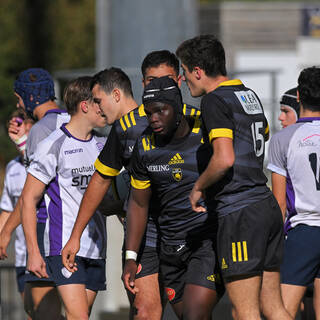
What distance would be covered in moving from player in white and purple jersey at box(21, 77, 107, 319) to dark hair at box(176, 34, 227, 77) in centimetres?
122

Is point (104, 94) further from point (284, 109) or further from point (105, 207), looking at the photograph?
point (284, 109)

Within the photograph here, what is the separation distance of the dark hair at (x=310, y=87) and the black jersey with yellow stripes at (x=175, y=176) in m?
1.09

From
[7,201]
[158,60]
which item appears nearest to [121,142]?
[158,60]

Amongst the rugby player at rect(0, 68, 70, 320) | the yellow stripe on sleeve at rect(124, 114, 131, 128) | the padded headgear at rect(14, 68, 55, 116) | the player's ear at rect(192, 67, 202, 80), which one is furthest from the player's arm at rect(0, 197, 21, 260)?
the player's ear at rect(192, 67, 202, 80)

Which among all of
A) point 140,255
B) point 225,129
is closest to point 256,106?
point 225,129

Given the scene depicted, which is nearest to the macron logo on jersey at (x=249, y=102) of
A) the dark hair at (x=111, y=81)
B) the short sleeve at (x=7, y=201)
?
the dark hair at (x=111, y=81)

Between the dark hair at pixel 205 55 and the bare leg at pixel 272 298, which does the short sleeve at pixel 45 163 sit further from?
the bare leg at pixel 272 298

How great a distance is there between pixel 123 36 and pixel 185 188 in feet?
22.1

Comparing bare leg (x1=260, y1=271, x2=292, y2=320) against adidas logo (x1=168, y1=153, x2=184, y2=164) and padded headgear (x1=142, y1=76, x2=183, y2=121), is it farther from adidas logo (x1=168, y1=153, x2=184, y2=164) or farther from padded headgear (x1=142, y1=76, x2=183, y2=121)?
padded headgear (x1=142, y1=76, x2=183, y2=121)

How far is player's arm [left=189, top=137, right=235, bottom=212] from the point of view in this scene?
4.67 meters

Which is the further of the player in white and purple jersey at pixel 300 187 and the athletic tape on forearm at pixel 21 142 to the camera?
the athletic tape on forearm at pixel 21 142

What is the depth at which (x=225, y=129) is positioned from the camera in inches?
187

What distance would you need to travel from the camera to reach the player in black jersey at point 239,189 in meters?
4.94

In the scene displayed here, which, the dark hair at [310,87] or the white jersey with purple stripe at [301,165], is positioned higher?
the dark hair at [310,87]
